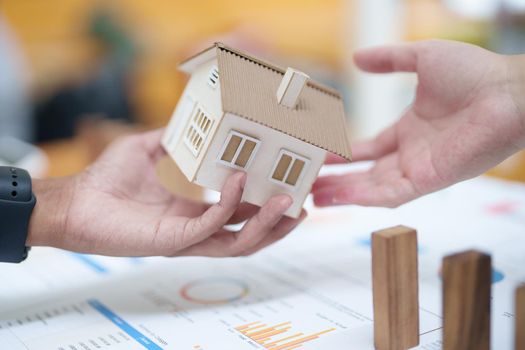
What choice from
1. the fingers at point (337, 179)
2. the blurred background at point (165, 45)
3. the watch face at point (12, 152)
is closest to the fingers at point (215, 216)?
the fingers at point (337, 179)

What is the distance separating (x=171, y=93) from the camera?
2697mm

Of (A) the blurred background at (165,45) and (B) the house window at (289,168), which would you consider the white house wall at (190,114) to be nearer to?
(B) the house window at (289,168)

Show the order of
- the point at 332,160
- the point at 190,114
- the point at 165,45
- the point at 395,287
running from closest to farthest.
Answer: the point at 395,287
the point at 190,114
the point at 332,160
the point at 165,45

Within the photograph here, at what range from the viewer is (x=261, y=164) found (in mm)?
663

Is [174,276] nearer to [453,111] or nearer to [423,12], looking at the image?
[453,111]

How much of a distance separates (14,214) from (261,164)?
29 cm

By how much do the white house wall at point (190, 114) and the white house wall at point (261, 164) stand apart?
0.03ft

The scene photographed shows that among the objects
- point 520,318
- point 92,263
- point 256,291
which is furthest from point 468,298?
point 92,263

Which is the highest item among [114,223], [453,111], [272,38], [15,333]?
[272,38]

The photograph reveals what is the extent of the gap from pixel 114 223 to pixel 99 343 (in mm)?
141

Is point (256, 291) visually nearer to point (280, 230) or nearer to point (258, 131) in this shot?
point (280, 230)

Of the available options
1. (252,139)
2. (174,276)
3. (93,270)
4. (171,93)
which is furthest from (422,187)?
(171,93)

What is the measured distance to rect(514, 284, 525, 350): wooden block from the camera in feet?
1.40

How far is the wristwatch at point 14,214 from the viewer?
665 millimetres
